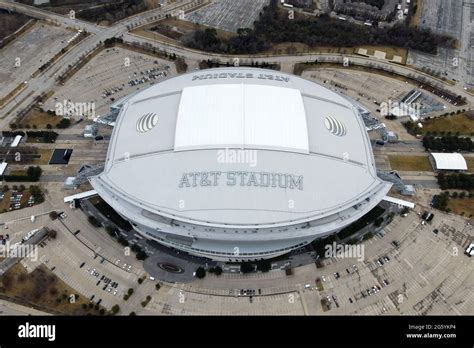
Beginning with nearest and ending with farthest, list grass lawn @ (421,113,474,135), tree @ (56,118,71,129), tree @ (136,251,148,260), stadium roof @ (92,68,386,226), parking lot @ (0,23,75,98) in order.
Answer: stadium roof @ (92,68,386,226) < tree @ (136,251,148,260) < tree @ (56,118,71,129) < grass lawn @ (421,113,474,135) < parking lot @ (0,23,75,98)

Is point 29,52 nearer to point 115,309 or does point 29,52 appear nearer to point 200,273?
point 115,309

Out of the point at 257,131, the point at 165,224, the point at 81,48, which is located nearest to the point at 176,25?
the point at 81,48

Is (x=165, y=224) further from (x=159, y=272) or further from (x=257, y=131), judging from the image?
(x=257, y=131)

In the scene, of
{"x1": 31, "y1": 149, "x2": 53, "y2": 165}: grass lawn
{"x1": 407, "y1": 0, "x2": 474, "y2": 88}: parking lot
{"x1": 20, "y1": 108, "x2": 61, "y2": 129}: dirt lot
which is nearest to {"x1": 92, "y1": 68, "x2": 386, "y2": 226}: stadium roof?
{"x1": 31, "y1": 149, "x2": 53, "y2": 165}: grass lawn

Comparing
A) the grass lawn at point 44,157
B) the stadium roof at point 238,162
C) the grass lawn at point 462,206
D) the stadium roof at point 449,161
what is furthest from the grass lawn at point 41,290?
the stadium roof at point 449,161

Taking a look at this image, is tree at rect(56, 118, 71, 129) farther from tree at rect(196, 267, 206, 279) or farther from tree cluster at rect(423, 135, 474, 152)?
tree cluster at rect(423, 135, 474, 152)

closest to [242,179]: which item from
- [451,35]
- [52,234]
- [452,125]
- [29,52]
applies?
[52,234]
